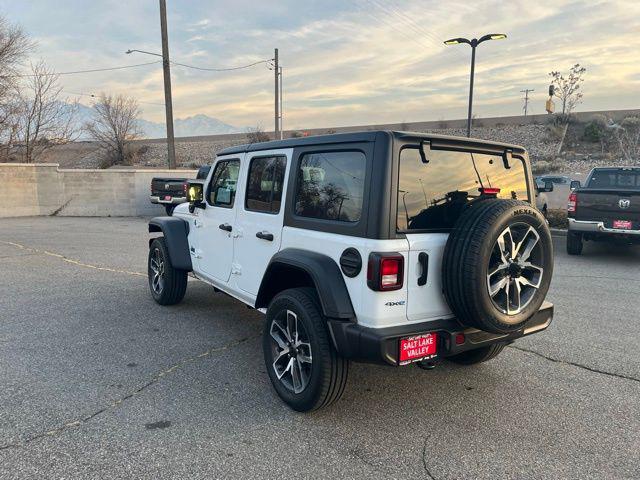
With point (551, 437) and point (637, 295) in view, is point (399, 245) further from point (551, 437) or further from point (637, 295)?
point (637, 295)

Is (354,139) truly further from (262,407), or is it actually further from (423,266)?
(262,407)

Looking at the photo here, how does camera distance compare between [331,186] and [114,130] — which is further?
[114,130]

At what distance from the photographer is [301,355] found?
133 inches

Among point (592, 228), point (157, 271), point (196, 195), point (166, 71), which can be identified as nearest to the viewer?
point (196, 195)

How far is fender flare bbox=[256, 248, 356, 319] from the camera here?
2.98 m

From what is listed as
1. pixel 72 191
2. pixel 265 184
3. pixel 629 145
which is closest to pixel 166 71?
pixel 72 191

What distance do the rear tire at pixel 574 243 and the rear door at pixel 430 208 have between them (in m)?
7.33

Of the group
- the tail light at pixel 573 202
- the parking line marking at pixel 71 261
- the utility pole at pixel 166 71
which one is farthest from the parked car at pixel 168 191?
the tail light at pixel 573 202

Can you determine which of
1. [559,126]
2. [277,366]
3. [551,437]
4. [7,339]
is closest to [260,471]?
[277,366]

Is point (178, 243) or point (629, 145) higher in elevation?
point (629, 145)

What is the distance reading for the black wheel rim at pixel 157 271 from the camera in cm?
581

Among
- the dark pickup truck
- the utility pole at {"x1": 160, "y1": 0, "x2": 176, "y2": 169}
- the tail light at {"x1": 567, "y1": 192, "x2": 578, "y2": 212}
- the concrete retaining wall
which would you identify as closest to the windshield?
the dark pickup truck

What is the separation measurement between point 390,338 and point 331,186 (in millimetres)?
1101

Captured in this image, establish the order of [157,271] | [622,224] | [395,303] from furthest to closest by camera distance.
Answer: [622,224], [157,271], [395,303]
